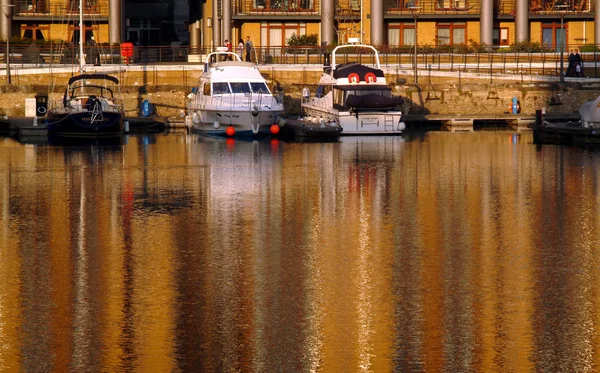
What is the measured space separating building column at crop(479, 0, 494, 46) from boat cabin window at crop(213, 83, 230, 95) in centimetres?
2742

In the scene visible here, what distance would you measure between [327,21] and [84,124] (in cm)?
2971

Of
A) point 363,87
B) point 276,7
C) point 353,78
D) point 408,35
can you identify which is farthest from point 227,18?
point 363,87

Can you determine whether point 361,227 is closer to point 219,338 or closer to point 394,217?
point 394,217

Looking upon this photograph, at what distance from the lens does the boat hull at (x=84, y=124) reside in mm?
44344

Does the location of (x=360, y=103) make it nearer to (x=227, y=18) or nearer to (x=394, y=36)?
(x=227, y=18)

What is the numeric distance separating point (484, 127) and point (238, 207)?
2860 centimetres

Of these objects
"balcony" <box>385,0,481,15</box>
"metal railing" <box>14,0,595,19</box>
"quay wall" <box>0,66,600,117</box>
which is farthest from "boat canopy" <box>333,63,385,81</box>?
"balcony" <box>385,0,481,15</box>

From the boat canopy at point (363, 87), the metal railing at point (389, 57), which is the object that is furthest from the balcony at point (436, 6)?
the boat canopy at point (363, 87)

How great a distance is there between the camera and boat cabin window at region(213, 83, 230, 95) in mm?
47188

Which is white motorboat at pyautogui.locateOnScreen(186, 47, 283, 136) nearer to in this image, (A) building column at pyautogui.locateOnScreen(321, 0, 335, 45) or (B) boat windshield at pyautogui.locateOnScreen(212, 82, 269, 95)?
(B) boat windshield at pyautogui.locateOnScreen(212, 82, 269, 95)

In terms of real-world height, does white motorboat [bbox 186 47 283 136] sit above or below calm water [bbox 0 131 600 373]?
above

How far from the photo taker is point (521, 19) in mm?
71500

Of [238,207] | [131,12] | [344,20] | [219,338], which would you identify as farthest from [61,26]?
[219,338]

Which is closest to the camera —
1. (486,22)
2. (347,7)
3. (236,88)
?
(236,88)
